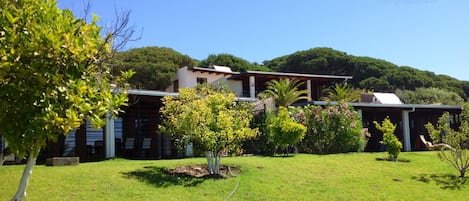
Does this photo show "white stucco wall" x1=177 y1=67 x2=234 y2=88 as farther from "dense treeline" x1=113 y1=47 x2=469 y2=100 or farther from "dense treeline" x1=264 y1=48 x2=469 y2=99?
"dense treeline" x1=264 y1=48 x2=469 y2=99

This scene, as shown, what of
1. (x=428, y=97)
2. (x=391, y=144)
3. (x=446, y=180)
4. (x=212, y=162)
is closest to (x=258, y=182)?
(x=212, y=162)

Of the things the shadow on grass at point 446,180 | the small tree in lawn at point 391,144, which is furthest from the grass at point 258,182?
the small tree in lawn at point 391,144

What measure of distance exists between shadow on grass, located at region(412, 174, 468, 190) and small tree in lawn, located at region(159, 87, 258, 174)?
5.72 metres

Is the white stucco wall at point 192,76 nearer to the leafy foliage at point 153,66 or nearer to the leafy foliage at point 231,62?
the leafy foliage at point 153,66

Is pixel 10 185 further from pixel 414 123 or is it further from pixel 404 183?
pixel 414 123

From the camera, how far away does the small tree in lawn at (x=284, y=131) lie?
1709 centimetres

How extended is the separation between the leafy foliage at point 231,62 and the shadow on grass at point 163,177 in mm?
40481

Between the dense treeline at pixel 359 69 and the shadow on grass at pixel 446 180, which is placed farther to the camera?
the dense treeline at pixel 359 69

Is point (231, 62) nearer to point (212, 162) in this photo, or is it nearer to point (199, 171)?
point (199, 171)

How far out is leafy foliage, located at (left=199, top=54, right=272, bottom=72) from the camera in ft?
174

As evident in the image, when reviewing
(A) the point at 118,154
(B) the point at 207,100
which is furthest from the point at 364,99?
(B) the point at 207,100

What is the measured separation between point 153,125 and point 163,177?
8517 millimetres

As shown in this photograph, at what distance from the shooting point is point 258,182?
12055mm

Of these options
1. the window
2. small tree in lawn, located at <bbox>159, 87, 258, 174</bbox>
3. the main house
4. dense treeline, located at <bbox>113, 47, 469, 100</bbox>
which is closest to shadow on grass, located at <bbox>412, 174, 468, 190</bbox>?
small tree in lawn, located at <bbox>159, 87, 258, 174</bbox>
